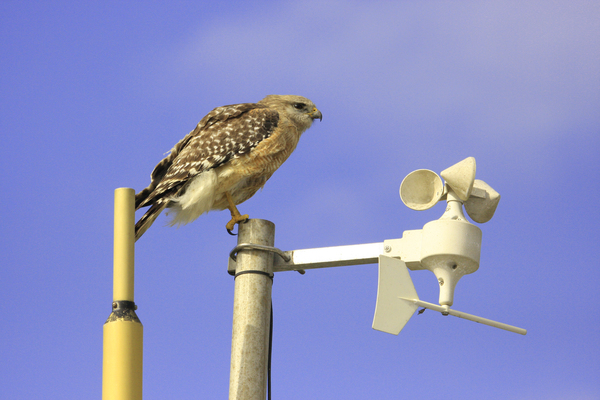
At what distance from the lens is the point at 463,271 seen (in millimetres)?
3943

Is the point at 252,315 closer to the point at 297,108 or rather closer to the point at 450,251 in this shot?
the point at 450,251

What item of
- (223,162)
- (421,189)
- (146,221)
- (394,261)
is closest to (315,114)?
(223,162)

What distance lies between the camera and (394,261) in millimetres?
3896

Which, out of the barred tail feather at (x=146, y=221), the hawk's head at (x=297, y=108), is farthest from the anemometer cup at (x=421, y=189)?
the hawk's head at (x=297, y=108)

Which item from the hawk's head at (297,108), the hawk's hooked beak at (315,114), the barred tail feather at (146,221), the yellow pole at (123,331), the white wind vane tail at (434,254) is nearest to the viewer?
the yellow pole at (123,331)

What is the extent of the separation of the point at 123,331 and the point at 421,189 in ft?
6.58

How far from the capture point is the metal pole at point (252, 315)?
386cm

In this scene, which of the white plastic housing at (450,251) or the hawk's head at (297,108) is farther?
the hawk's head at (297,108)

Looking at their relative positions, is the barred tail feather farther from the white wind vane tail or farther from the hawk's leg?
the white wind vane tail

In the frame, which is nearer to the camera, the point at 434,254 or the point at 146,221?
the point at 434,254

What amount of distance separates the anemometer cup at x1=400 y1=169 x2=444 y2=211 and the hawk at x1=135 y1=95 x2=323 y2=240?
1.74 metres

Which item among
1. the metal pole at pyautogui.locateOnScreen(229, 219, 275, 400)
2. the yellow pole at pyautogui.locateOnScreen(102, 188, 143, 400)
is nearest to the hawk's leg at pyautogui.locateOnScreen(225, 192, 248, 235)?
the metal pole at pyautogui.locateOnScreen(229, 219, 275, 400)

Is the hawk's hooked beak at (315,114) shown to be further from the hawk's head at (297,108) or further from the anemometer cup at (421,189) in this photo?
the anemometer cup at (421,189)

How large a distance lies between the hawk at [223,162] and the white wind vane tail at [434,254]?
1805mm
